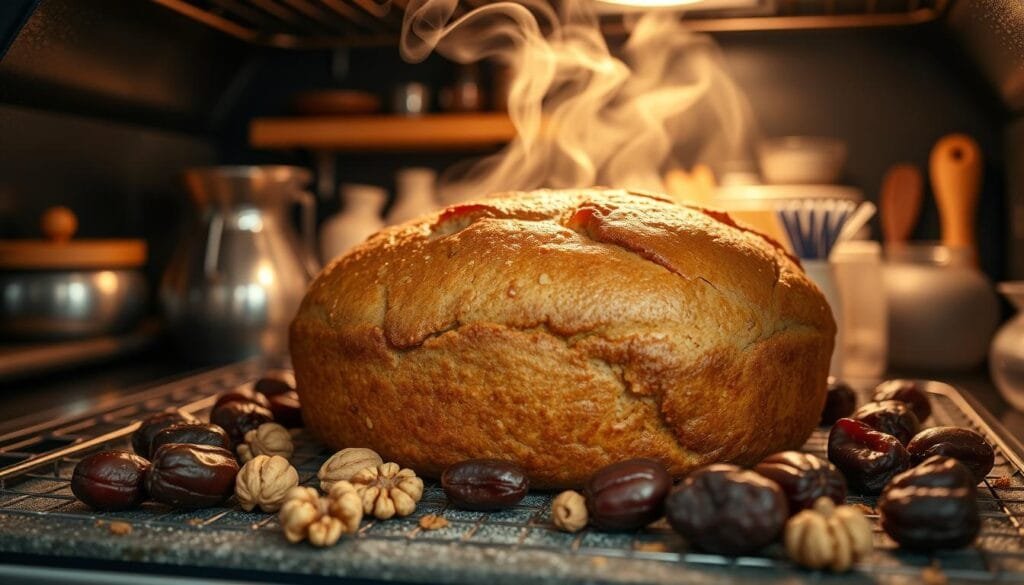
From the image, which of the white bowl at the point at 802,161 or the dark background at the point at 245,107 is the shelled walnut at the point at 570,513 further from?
the white bowl at the point at 802,161

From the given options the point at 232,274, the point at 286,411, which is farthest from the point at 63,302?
the point at 286,411

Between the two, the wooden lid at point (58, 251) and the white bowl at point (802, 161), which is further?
the white bowl at point (802, 161)

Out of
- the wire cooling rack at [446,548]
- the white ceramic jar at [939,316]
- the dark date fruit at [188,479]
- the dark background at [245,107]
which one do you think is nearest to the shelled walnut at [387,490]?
the wire cooling rack at [446,548]

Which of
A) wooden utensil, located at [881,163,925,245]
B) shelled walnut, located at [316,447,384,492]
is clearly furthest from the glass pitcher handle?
wooden utensil, located at [881,163,925,245]

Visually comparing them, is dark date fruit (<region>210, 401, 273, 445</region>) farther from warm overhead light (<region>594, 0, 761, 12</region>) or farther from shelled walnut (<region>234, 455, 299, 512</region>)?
warm overhead light (<region>594, 0, 761, 12</region>)

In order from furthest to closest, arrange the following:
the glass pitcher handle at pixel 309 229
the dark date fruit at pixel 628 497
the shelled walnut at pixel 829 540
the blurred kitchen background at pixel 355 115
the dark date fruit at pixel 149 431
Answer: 1. the glass pitcher handle at pixel 309 229
2. the blurred kitchen background at pixel 355 115
3. the dark date fruit at pixel 149 431
4. the dark date fruit at pixel 628 497
5. the shelled walnut at pixel 829 540

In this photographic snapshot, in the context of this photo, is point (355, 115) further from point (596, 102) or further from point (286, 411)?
point (286, 411)

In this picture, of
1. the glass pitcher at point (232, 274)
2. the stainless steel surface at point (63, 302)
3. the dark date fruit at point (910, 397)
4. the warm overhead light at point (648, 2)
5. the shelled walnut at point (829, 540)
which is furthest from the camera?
the glass pitcher at point (232, 274)
